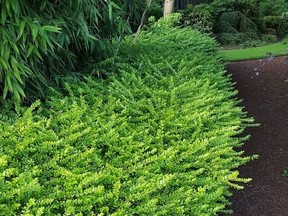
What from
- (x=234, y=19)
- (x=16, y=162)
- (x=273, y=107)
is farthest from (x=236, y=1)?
(x=16, y=162)

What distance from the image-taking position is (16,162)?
1964 mm

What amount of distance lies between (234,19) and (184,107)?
365 inches

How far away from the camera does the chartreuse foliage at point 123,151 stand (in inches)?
68.6

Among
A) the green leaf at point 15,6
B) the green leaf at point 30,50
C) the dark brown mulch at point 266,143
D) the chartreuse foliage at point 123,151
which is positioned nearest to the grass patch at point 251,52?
the dark brown mulch at point 266,143

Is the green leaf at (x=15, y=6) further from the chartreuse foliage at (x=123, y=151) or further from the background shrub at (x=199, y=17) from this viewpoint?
the background shrub at (x=199, y=17)

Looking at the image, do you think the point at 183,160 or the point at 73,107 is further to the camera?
the point at 73,107

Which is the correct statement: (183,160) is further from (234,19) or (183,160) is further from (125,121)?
(234,19)

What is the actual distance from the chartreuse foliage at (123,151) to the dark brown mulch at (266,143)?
0.73 metres

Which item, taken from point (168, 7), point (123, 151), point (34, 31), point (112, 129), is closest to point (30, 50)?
point (34, 31)

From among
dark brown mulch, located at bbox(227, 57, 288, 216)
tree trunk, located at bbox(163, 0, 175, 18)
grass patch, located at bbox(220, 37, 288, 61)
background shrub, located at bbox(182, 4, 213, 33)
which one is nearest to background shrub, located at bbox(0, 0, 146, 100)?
dark brown mulch, located at bbox(227, 57, 288, 216)

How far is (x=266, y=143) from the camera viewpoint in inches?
165

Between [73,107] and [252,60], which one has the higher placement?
[73,107]

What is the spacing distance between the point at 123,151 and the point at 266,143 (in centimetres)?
246

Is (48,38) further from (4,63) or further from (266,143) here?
(266,143)
